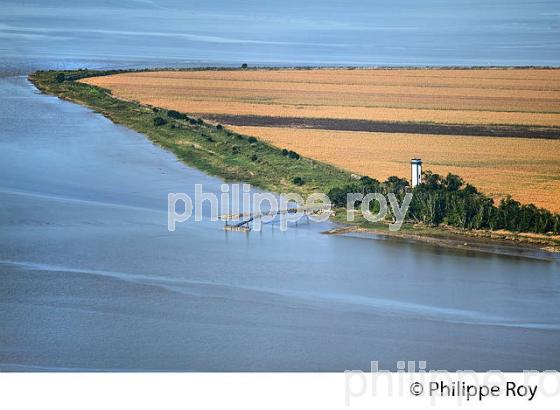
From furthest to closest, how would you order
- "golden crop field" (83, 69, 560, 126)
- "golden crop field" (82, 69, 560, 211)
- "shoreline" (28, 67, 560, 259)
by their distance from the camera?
1. "golden crop field" (83, 69, 560, 126)
2. "golden crop field" (82, 69, 560, 211)
3. "shoreline" (28, 67, 560, 259)

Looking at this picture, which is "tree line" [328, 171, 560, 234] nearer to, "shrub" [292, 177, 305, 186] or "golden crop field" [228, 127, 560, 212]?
"golden crop field" [228, 127, 560, 212]

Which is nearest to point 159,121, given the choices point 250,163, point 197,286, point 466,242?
point 250,163

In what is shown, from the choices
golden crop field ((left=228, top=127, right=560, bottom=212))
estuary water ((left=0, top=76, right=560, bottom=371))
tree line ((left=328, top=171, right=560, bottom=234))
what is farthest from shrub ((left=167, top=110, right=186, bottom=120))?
tree line ((left=328, top=171, right=560, bottom=234))

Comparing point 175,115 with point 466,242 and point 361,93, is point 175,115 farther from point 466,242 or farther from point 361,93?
point 466,242

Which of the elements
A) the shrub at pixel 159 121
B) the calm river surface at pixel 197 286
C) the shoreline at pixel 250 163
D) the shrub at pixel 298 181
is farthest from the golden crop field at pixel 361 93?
the shrub at pixel 298 181

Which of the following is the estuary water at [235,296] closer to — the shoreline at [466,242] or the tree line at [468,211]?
the shoreline at [466,242]
